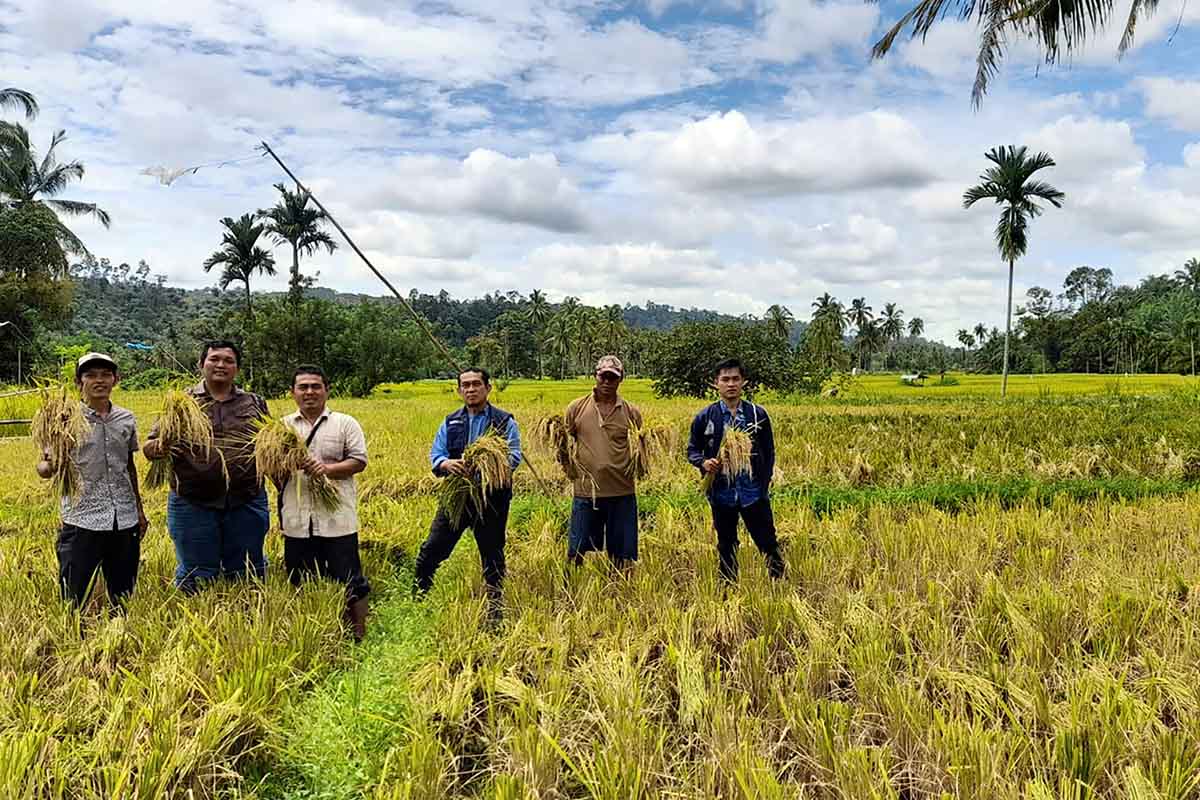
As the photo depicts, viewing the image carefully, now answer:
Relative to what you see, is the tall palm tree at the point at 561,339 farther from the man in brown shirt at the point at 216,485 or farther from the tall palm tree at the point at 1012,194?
the man in brown shirt at the point at 216,485

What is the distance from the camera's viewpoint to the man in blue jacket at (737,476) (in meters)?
4.75

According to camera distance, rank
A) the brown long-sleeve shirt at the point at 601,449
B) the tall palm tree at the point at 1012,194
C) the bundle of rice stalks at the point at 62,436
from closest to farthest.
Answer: the bundle of rice stalks at the point at 62,436, the brown long-sleeve shirt at the point at 601,449, the tall palm tree at the point at 1012,194

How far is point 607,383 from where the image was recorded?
4602 millimetres

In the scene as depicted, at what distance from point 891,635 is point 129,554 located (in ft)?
13.4

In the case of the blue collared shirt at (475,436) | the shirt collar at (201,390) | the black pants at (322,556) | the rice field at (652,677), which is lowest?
the rice field at (652,677)

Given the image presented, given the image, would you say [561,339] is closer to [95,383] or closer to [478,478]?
[478,478]

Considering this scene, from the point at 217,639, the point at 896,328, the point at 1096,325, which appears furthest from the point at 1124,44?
the point at 896,328

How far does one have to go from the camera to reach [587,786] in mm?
2547

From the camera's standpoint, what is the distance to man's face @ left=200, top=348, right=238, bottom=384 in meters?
3.96

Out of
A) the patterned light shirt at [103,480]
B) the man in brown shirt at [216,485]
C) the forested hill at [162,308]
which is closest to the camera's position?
the patterned light shirt at [103,480]

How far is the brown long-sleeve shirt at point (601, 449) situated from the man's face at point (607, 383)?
115 mm

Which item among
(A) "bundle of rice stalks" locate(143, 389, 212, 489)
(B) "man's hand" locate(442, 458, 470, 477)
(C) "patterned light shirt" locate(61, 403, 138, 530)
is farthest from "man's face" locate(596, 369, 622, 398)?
(C) "patterned light shirt" locate(61, 403, 138, 530)

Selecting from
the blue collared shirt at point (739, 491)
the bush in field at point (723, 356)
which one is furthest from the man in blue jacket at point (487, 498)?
the bush in field at point (723, 356)

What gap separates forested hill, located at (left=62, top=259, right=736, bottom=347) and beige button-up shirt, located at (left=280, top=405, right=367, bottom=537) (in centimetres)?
4138
